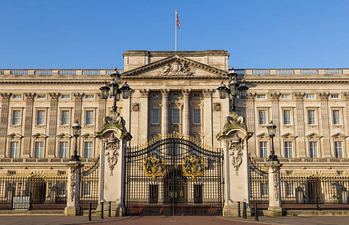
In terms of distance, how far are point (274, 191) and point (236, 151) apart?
3.24 m

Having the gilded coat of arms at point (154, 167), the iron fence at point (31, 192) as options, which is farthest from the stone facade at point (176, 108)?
the gilded coat of arms at point (154, 167)

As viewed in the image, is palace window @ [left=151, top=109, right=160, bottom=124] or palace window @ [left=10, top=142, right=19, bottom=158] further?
palace window @ [left=10, top=142, right=19, bottom=158]

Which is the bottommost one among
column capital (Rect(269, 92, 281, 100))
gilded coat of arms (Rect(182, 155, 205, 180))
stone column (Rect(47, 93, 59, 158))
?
gilded coat of arms (Rect(182, 155, 205, 180))

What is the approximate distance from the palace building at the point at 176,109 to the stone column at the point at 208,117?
0.47 feet

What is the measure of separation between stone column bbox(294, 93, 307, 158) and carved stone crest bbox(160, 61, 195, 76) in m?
16.9

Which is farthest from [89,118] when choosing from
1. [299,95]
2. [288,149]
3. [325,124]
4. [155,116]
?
[325,124]

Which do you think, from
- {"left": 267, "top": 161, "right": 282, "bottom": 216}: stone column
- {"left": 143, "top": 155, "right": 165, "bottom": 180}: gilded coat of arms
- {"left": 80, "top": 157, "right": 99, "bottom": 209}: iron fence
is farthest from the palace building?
{"left": 267, "top": 161, "right": 282, "bottom": 216}: stone column

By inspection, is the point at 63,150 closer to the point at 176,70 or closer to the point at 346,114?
the point at 176,70

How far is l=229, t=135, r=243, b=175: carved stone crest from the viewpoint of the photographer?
67.3 feet

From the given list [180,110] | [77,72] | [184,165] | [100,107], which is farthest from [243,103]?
[184,165]

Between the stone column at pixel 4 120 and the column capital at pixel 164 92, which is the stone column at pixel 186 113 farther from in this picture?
the stone column at pixel 4 120

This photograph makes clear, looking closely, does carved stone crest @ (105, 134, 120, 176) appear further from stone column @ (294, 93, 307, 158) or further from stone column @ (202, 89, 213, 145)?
stone column @ (294, 93, 307, 158)

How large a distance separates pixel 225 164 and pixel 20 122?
42033 millimetres

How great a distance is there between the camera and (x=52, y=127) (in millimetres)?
52781
